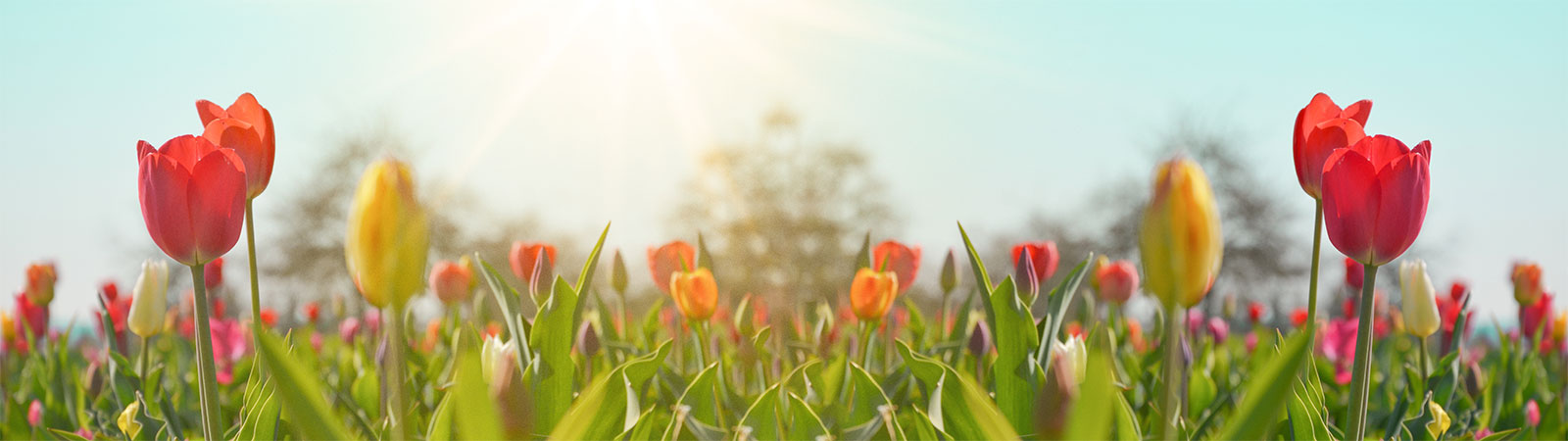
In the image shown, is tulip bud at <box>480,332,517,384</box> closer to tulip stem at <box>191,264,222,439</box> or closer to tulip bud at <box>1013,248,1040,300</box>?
tulip stem at <box>191,264,222,439</box>

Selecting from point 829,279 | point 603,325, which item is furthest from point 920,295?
point 603,325

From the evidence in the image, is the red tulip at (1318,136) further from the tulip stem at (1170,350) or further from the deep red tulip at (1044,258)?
the deep red tulip at (1044,258)

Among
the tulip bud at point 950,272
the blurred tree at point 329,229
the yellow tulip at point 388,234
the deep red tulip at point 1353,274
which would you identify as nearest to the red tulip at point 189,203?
the yellow tulip at point 388,234

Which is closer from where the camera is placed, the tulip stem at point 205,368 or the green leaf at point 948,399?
the tulip stem at point 205,368

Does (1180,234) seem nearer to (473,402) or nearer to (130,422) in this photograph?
(473,402)

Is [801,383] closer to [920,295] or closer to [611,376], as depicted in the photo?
[611,376]

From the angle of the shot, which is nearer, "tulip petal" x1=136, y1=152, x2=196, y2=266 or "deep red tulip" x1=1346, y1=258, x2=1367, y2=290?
"tulip petal" x1=136, y1=152, x2=196, y2=266

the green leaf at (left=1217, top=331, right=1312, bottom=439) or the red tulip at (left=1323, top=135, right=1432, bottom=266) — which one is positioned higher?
the red tulip at (left=1323, top=135, right=1432, bottom=266)

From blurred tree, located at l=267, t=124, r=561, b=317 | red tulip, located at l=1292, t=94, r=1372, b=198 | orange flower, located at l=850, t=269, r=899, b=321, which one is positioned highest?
red tulip, located at l=1292, t=94, r=1372, b=198

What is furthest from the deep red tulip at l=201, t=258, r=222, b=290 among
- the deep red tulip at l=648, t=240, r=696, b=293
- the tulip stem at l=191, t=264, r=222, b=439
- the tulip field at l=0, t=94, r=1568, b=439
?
the tulip stem at l=191, t=264, r=222, b=439
